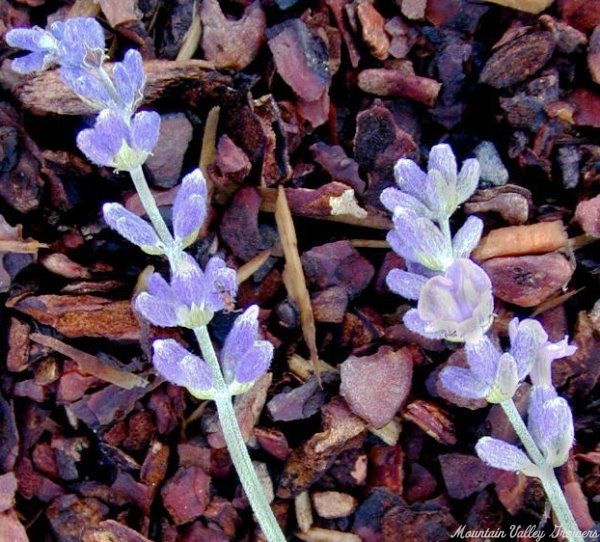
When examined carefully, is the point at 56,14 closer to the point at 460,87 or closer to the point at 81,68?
the point at 81,68

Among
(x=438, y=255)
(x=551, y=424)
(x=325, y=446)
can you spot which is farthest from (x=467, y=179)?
(x=325, y=446)

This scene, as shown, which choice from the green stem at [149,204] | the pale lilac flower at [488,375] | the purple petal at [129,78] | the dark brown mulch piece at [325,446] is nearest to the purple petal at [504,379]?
the pale lilac flower at [488,375]

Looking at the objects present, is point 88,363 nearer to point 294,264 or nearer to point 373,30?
point 294,264

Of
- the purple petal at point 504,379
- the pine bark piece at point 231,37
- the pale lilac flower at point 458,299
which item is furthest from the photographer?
the pine bark piece at point 231,37

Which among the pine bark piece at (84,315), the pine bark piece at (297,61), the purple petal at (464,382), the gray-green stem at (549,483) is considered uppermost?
the pine bark piece at (297,61)

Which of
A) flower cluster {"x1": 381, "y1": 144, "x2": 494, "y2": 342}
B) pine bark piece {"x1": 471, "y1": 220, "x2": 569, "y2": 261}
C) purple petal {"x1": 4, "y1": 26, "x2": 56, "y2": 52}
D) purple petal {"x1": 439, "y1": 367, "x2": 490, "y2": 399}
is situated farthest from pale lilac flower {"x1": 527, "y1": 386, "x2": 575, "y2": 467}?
purple petal {"x1": 4, "y1": 26, "x2": 56, "y2": 52}

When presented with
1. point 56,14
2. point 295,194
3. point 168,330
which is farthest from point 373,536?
point 56,14

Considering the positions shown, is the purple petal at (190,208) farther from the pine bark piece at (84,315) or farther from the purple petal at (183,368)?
the pine bark piece at (84,315)
